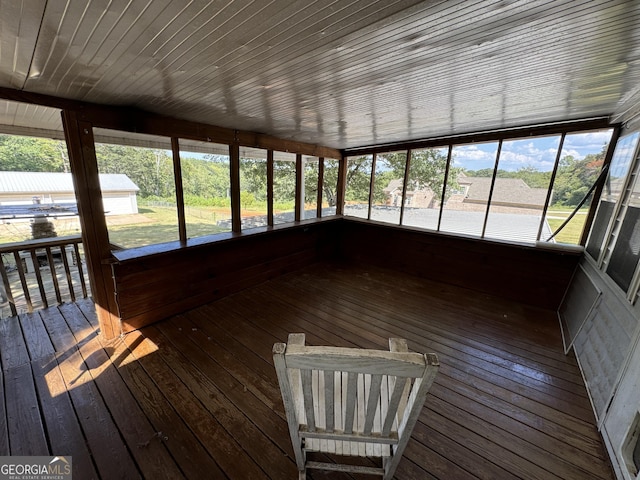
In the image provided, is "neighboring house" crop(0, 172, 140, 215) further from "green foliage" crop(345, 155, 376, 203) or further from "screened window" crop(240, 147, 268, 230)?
"green foliage" crop(345, 155, 376, 203)

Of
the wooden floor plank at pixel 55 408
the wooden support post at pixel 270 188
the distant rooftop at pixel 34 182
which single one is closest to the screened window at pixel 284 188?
the wooden support post at pixel 270 188

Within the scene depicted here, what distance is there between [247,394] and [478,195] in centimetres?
403

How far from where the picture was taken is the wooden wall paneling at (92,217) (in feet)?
6.69

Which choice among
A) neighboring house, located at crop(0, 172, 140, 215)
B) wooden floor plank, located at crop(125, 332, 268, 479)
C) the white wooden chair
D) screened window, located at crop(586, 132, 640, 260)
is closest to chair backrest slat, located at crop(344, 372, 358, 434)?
the white wooden chair

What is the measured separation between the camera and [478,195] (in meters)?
3.78

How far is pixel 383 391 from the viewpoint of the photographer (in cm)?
133

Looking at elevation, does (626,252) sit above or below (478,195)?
below

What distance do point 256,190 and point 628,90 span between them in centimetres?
385

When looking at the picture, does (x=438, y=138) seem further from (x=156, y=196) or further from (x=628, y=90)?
(x=156, y=196)

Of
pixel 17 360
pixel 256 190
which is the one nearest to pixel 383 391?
pixel 17 360

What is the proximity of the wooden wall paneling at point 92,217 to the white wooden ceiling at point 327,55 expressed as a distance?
29 cm

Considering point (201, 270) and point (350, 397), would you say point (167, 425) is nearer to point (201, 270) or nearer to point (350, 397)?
point (350, 397)

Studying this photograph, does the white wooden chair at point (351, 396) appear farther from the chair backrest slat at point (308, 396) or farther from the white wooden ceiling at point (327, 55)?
the white wooden ceiling at point (327, 55)

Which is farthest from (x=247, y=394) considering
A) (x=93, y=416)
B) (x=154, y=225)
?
(x=154, y=225)
